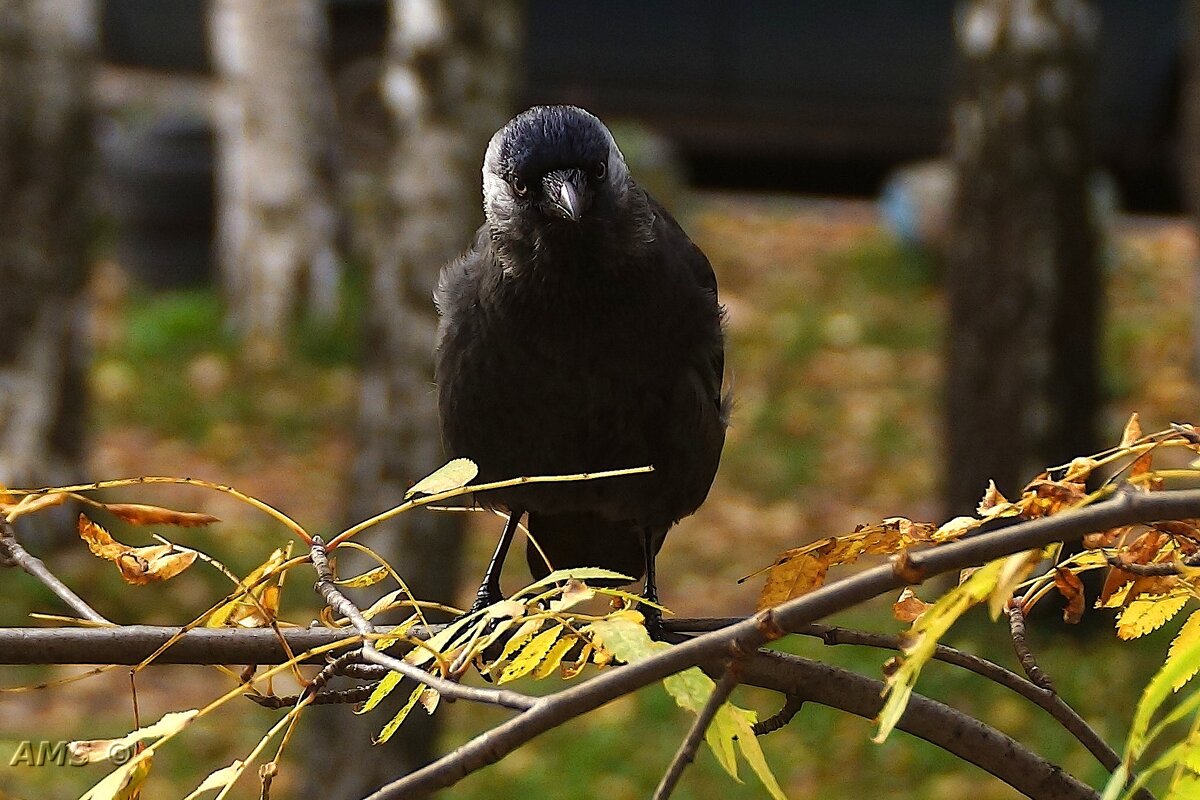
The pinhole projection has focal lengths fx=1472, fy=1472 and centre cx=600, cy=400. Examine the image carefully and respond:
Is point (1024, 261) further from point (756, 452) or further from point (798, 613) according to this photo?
point (798, 613)

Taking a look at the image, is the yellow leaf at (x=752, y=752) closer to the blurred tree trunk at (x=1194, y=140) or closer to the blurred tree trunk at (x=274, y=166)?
the blurred tree trunk at (x=1194, y=140)

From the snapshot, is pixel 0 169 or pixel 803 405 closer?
pixel 0 169

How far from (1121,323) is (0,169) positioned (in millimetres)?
7165

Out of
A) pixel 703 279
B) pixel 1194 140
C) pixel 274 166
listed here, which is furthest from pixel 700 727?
pixel 274 166

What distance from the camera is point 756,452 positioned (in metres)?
9.07

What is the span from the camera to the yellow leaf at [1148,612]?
1.42m

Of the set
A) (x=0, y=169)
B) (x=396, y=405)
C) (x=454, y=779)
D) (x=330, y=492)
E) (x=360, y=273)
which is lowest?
(x=330, y=492)

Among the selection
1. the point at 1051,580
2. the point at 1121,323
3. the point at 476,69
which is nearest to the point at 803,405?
the point at 1121,323

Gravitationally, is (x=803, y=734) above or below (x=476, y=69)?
below

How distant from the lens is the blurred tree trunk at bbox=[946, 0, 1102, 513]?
643cm

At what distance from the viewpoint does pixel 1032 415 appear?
6395mm

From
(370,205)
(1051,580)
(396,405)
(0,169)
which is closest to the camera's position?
(1051,580)

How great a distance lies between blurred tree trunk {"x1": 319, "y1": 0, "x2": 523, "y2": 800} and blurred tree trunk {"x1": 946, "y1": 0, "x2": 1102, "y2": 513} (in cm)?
242

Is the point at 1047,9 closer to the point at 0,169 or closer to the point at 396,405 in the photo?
the point at 396,405
